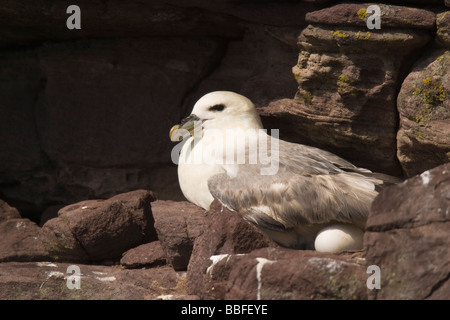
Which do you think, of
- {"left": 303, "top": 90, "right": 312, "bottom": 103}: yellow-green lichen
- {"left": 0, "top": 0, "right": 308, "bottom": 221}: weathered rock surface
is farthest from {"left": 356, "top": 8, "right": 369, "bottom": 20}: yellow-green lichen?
{"left": 0, "top": 0, "right": 308, "bottom": 221}: weathered rock surface

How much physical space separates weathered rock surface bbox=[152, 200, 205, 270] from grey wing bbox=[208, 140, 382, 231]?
0.40 m

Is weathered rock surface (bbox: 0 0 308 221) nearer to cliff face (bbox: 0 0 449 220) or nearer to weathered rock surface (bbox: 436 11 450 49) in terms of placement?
cliff face (bbox: 0 0 449 220)

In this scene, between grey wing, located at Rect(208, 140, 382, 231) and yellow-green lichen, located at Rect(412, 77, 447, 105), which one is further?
yellow-green lichen, located at Rect(412, 77, 447, 105)

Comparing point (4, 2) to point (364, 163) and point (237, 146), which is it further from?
point (364, 163)

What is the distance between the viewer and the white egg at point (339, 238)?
4.67 meters

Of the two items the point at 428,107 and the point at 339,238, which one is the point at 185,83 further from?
the point at 339,238

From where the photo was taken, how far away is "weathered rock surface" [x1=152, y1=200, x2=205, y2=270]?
5273mm

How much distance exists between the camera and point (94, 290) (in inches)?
193

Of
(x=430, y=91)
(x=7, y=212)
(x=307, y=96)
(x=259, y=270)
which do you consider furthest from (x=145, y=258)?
(x=430, y=91)

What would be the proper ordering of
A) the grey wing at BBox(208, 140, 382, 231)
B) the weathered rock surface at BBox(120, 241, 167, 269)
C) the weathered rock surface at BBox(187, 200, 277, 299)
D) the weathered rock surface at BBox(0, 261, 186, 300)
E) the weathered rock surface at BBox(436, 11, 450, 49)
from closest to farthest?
the weathered rock surface at BBox(187, 200, 277, 299) < the grey wing at BBox(208, 140, 382, 231) < the weathered rock surface at BBox(0, 261, 186, 300) < the weathered rock surface at BBox(436, 11, 450, 49) < the weathered rock surface at BBox(120, 241, 167, 269)

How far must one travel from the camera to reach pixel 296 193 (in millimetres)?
4801

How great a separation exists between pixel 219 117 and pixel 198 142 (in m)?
0.22

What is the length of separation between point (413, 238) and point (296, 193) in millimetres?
1071

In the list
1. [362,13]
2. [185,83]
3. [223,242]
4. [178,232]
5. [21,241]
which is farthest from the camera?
[185,83]
